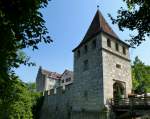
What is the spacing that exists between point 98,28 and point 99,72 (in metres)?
5.00

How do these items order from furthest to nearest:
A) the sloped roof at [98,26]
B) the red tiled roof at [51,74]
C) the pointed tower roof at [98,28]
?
the red tiled roof at [51,74], the sloped roof at [98,26], the pointed tower roof at [98,28]

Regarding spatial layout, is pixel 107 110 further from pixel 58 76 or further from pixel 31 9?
pixel 58 76

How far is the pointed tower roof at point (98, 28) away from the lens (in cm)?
2089

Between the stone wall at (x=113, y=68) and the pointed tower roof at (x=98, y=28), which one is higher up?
the pointed tower roof at (x=98, y=28)

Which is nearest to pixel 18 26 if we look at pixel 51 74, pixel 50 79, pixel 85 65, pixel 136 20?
pixel 136 20

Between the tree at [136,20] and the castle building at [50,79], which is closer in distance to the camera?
the tree at [136,20]

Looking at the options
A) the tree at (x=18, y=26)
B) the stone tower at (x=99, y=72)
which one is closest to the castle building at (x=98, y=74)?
the stone tower at (x=99, y=72)

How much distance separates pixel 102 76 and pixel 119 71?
2624mm

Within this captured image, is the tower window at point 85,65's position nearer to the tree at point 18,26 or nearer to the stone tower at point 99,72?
the stone tower at point 99,72

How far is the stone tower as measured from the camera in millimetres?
18375

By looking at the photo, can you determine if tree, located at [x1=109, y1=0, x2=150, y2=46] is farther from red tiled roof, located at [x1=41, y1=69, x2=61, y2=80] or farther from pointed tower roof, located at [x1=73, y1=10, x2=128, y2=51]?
red tiled roof, located at [x1=41, y1=69, x2=61, y2=80]

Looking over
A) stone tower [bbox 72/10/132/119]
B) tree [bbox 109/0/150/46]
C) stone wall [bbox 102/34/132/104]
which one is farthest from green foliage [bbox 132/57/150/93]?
tree [bbox 109/0/150/46]

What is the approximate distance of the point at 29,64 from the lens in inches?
257

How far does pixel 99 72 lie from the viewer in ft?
62.0
